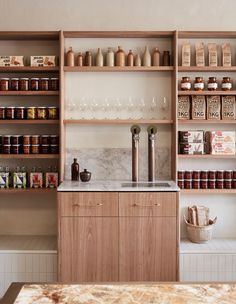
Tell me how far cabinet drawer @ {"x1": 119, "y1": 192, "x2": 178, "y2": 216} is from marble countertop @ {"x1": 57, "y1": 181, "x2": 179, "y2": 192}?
0.05 m

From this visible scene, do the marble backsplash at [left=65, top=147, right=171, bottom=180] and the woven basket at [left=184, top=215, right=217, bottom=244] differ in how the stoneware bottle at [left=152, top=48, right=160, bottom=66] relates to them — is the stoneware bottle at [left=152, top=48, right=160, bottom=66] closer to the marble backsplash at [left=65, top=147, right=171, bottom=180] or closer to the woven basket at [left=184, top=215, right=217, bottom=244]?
the marble backsplash at [left=65, top=147, right=171, bottom=180]

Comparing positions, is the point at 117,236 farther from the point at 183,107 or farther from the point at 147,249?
the point at 183,107

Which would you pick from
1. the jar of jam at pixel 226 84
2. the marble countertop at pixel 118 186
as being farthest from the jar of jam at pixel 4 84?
the jar of jam at pixel 226 84

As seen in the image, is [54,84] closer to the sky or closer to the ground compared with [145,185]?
closer to the sky

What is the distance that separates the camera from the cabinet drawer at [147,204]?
382 cm

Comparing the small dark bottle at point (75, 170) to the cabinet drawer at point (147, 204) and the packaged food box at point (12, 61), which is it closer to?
the cabinet drawer at point (147, 204)

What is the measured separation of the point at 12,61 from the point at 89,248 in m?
2.05

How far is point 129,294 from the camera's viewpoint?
207cm

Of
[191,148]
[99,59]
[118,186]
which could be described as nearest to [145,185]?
[118,186]

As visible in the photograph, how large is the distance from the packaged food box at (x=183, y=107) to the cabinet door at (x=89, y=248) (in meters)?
1.36

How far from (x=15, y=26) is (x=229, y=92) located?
234 cm

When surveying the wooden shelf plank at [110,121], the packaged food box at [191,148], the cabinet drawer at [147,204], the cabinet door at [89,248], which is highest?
the wooden shelf plank at [110,121]

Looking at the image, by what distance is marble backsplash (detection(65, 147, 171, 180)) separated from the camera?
4531mm

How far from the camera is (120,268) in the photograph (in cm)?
382
